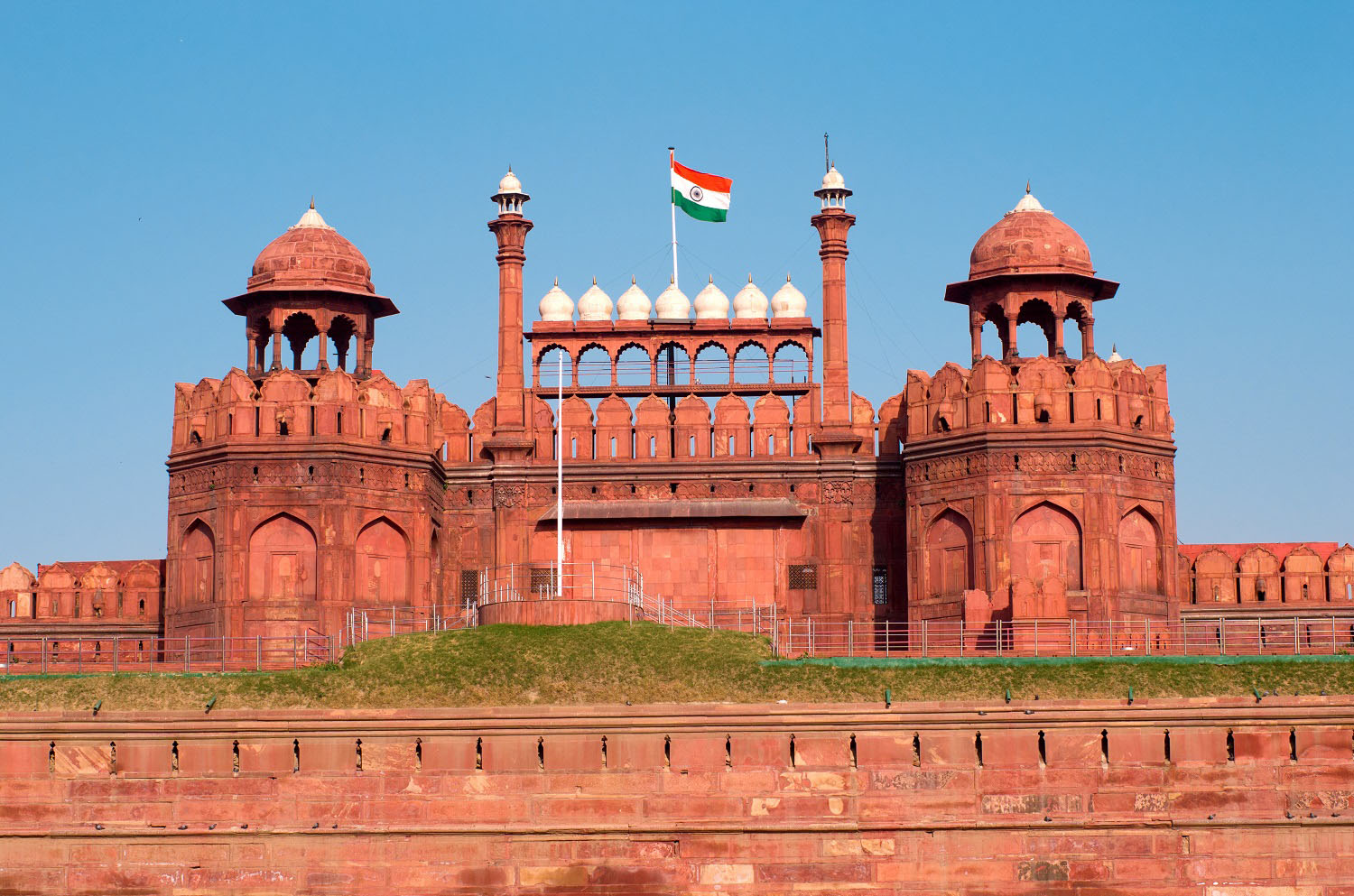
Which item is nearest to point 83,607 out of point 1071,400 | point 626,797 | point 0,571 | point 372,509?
point 0,571

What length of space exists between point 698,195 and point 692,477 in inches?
301

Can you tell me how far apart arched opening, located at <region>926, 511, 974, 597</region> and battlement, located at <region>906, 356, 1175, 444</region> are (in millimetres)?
2271

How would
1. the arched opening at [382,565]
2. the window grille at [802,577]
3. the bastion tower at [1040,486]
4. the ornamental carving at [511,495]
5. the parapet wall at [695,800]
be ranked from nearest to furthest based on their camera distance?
the parapet wall at [695,800] < the bastion tower at [1040,486] < the arched opening at [382,565] < the window grille at [802,577] < the ornamental carving at [511,495]

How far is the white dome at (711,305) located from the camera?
2447 inches

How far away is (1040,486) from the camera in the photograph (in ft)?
184

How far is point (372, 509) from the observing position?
57156 millimetres

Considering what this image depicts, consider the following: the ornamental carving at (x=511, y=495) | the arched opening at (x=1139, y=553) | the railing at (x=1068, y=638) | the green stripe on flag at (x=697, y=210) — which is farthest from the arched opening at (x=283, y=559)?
the arched opening at (x=1139, y=553)

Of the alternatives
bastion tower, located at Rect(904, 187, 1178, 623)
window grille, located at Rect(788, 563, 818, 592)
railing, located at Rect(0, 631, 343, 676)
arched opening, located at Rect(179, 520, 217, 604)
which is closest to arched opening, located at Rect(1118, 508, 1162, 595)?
bastion tower, located at Rect(904, 187, 1178, 623)

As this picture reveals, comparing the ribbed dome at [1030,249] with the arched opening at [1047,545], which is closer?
the arched opening at [1047,545]

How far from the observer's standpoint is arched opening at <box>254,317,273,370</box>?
197 ft

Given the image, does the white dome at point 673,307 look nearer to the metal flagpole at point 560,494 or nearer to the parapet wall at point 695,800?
the metal flagpole at point 560,494

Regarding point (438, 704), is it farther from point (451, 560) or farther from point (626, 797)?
point (451, 560)

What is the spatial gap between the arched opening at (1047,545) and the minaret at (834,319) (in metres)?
5.91

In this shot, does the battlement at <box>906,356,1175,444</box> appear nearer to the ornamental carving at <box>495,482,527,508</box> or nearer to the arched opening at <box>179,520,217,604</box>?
the ornamental carving at <box>495,482,527,508</box>
